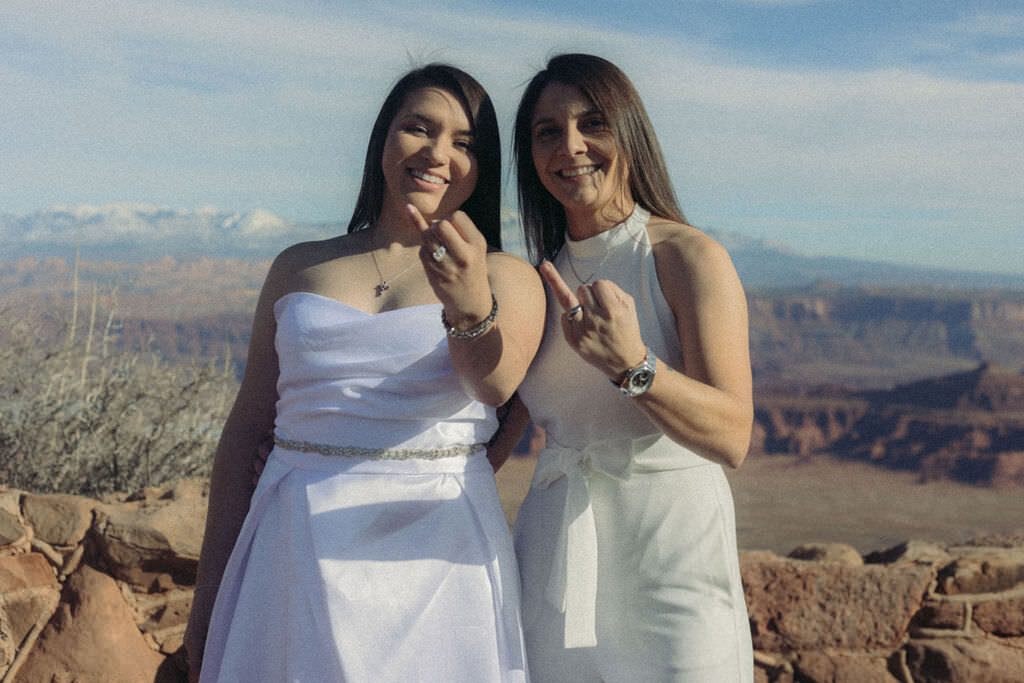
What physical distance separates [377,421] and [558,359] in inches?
15.6

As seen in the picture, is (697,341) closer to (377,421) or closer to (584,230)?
(584,230)

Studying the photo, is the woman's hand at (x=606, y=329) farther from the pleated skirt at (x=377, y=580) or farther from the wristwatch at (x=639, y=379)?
the pleated skirt at (x=377, y=580)

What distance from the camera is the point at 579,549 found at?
187cm

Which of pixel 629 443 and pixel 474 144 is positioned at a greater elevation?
pixel 474 144

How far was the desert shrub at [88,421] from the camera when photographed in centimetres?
424

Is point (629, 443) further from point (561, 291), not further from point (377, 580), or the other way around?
point (377, 580)

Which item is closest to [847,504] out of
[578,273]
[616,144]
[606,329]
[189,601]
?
[189,601]

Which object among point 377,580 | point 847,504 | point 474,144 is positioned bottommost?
point 847,504

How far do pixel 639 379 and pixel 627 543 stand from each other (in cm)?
46

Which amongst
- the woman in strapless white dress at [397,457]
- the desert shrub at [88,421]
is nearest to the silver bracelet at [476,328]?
the woman in strapless white dress at [397,457]

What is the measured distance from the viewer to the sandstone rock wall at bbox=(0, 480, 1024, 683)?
277cm

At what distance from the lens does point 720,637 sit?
6.04 ft

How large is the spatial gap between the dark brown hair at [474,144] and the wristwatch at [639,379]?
0.66 metres

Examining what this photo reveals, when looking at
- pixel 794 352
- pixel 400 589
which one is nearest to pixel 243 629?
pixel 400 589
